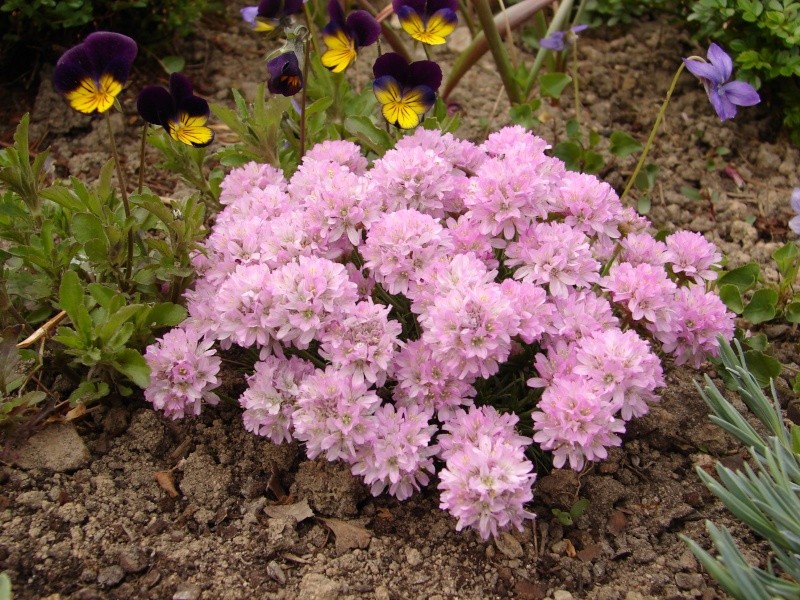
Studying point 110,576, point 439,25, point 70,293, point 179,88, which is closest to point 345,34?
point 439,25

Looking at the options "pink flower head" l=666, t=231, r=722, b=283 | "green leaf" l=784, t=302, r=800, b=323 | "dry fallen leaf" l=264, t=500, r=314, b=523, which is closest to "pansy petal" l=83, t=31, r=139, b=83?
"dry fallen leaf" l=264, t=500, r=314, b=523

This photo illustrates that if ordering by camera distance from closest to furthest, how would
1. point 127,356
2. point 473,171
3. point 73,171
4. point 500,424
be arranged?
point 500,424 → point 127,356 → point 473,171 → point 73,171

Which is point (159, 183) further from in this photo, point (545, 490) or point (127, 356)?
point (545, 490)

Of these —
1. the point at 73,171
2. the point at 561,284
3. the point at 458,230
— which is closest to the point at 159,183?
the point at 73,171

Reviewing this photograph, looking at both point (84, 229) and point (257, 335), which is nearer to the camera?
point (257, 335)

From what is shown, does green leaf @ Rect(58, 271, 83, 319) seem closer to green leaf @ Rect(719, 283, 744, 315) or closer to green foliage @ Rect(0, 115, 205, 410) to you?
green foliage @ Rect(0, 115, 205, 410)

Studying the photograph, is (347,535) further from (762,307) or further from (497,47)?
(497,47)

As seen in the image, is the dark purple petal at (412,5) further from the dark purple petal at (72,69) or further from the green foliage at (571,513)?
the green foliage at (571,513)
